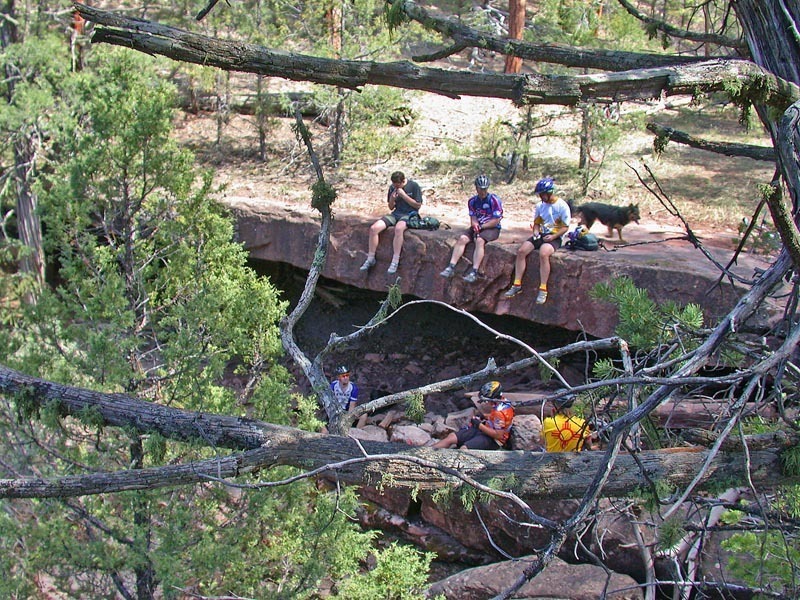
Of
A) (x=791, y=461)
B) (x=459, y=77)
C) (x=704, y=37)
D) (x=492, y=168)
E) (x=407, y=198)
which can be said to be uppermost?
(x=704, y=37)

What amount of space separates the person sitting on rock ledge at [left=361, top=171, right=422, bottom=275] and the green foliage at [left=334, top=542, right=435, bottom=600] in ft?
13.5

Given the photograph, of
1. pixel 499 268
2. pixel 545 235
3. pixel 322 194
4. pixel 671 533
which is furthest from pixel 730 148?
pixel 499 268

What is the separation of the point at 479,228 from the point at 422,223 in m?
0.97

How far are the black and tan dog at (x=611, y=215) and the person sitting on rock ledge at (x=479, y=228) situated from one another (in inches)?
42.4

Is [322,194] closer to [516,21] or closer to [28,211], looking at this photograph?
[28,211]

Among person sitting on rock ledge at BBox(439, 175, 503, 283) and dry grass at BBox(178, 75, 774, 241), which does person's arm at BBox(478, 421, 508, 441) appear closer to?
person sitting on rock ledge at BBox(439, 175, 503, 283)

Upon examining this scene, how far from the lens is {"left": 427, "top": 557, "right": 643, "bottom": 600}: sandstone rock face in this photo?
667 cm

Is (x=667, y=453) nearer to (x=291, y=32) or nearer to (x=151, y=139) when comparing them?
(x=151, y=139)

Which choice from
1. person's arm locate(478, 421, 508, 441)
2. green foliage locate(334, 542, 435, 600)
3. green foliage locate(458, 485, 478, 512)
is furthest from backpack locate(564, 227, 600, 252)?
green foliage locate(458, 485, 478, 512)

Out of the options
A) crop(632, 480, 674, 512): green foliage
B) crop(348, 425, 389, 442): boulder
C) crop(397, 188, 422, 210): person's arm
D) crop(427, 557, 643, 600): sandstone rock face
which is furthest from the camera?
crop(397, 188, 422, 210): person's arm

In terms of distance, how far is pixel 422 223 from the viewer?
32.4 feet

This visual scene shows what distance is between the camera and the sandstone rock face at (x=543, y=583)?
6.67m

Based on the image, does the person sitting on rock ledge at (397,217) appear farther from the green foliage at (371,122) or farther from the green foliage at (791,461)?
the green foliage at (791,461)

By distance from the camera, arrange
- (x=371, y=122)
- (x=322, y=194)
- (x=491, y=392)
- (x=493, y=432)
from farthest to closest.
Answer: (x=371, y=122), (x=493, y=432), (x=491, y=392), (x=322, y=194)
